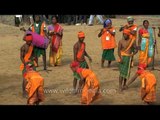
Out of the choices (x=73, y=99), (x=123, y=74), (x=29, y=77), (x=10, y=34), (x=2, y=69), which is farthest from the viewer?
(x=10, y=34)

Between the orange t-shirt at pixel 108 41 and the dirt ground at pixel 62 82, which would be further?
the orange t-shirt at pixel 108 41

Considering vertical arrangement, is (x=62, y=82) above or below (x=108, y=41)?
below

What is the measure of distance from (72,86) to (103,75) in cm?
172

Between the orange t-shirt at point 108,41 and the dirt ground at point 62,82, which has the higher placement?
the orange t-shirt at point 108,41

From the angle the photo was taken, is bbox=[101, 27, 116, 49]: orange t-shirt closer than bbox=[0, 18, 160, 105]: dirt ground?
No

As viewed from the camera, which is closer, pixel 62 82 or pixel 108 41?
pixel 62 82

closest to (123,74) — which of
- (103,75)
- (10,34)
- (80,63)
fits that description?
(80,63)

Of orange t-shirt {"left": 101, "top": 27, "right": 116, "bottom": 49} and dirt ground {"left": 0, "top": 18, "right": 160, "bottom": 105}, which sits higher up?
orange t-shirt {"left": 101, "top": 27, "right": 116, "bottom": 49}

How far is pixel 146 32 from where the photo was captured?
1253 cm

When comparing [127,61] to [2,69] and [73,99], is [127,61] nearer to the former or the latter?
[73,99]
